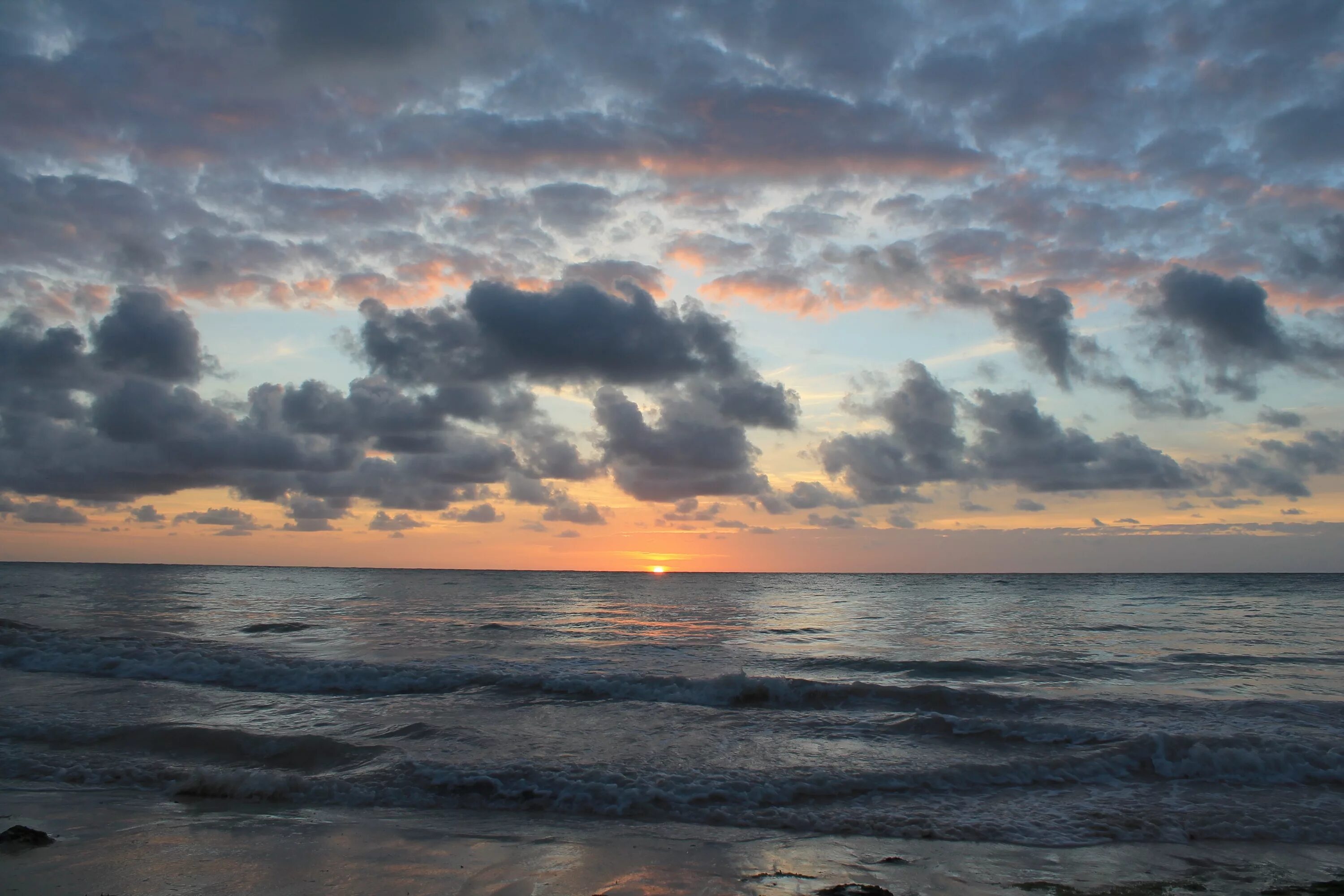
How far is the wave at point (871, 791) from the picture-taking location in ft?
31.7

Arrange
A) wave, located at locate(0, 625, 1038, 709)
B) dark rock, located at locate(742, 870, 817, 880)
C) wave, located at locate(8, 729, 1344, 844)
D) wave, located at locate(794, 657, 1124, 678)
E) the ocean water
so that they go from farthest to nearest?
wave, located at locate(794, 657, 1124, 678) < wave, located at locate(0, 625, 1038, 709) < the ocean water < wave, located at locate(8, 729, 1344, 844) < dark rock, located at locate(742, 870, 817, 880)

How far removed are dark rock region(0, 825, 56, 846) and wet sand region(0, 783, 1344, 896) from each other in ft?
0.56

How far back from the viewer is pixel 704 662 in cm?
2403

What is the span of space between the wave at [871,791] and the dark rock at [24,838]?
2210 mm

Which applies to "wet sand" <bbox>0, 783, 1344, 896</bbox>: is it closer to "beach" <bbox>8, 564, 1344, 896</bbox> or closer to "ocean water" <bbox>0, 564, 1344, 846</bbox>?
"beach" <bbox>8, 564, 1344, 896</bbox>

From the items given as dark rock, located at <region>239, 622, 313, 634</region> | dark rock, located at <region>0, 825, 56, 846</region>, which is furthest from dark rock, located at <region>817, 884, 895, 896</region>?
dark rock, located at <region>239, 622, 313, 634</region>

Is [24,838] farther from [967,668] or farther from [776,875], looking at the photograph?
[967,668]

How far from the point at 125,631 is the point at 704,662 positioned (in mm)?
22850

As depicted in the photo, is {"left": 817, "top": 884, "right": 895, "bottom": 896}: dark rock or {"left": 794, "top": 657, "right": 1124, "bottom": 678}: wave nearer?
{"left": 817, "top": 884, "right": 895, "bottom": 896}: dark rock

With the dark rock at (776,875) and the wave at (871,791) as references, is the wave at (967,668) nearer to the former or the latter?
the wave at (871,791)

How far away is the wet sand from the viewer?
716cm

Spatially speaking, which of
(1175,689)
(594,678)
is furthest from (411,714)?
(1175,689)

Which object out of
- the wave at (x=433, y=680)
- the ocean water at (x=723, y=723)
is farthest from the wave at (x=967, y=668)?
the wave at (x=433, y=680)

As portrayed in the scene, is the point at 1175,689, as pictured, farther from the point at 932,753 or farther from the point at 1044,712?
the point at 932,753
